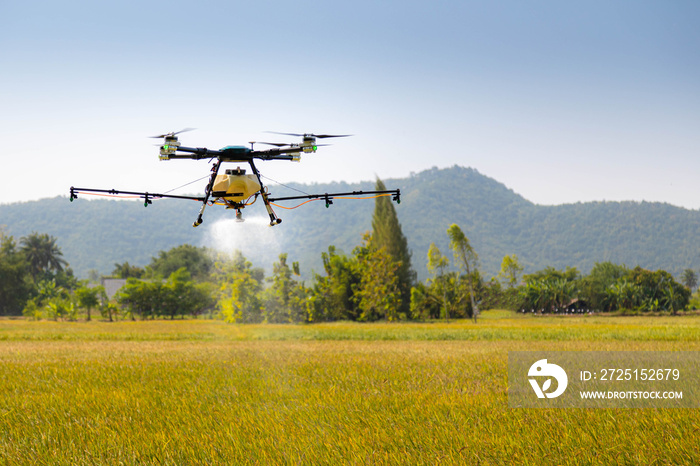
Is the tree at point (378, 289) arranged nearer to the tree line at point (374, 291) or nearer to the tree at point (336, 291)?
the tree line at point (374, 291)

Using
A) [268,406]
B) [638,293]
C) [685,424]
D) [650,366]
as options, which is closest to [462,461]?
[685,424]

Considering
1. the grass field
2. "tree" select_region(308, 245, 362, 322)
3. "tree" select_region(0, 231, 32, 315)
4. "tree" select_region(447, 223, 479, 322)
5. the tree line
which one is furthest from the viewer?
"tree" select_region(0, 231, 32, 315)

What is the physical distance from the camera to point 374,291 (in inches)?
2495

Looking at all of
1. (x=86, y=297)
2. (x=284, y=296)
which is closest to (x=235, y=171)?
(x=284, y=296)

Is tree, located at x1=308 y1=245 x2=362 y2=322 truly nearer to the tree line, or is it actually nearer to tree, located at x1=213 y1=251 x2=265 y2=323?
the tree line

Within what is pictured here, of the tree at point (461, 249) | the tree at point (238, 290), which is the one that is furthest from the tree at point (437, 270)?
the tree at point (238, 290)

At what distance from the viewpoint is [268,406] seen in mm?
10383

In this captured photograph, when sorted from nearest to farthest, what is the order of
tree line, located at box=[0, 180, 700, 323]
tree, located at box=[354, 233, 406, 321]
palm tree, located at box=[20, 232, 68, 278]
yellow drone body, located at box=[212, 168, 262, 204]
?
yellow drone body, located at box=[212, 168, 262, 204], tree line, located at box=[0, 180, 700, 323], tree, located at box=[354, 233, 406, 321], palm tree, located at box=[20, 232, 68, 278]

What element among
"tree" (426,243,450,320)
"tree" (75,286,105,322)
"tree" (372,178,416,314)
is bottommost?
"tree" (75,286,105,322)

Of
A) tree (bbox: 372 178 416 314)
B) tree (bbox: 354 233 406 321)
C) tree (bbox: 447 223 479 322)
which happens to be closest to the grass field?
tree (bbox: 447 223 479 322)

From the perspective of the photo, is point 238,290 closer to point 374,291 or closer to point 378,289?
point 374,291

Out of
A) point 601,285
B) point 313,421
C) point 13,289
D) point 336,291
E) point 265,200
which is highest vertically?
point 265,200

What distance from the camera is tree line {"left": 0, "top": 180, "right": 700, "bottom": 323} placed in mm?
57125

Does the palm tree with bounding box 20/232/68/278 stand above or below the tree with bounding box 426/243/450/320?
above
